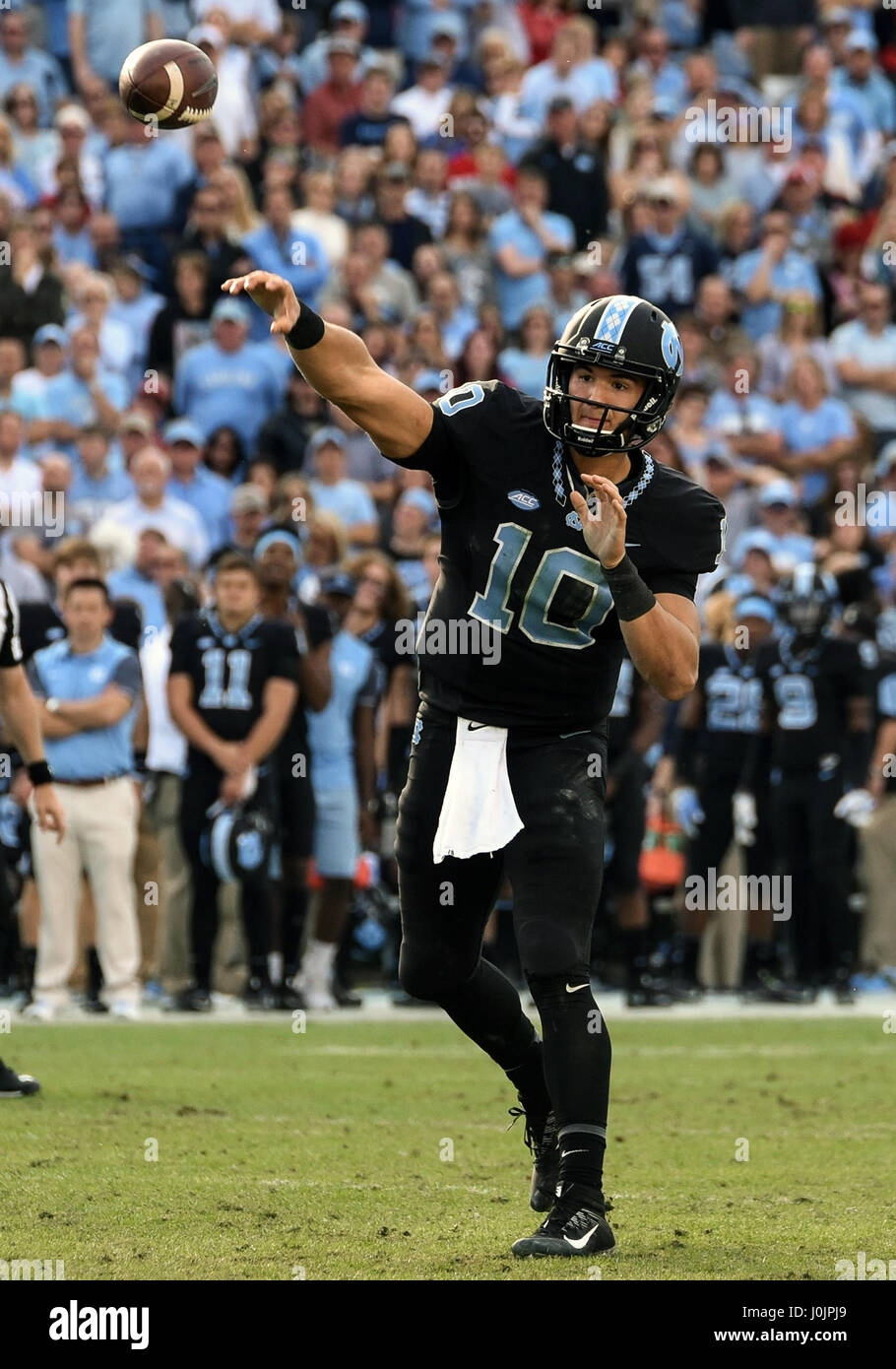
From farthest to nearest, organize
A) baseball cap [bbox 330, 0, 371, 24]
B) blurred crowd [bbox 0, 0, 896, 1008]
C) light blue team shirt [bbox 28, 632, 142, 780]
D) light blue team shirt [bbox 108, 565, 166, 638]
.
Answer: baseball cap [bbox 330, 0, 371, 24] → blurred crowd [bbox 0, 0, 896, 1008] → light blue team shirt [bbox 108, 565, 166, 638] → light blue team shirt [bbox 28, 632, 142, 780]

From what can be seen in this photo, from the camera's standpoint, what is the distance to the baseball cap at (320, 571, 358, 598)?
12812 millimetres

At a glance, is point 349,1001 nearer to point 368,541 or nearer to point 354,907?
point 354,907

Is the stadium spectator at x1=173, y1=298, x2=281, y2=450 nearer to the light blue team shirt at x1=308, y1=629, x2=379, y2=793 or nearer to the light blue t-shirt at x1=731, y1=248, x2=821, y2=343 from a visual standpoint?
the light blue team shirt at x1=308, y1=629, x2=379, y2=793

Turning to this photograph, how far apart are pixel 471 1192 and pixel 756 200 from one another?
13622mm

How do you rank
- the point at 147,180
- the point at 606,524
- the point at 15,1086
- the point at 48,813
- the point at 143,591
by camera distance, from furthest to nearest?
1. the point at 147,180
2. the point at 143,591
3. the point at 15,1086
4. the point at 48,813
5. the point at 606,524

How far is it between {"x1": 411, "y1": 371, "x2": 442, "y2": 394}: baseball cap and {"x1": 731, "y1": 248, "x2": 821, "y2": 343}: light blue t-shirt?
3.58 meters

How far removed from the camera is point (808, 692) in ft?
42.7

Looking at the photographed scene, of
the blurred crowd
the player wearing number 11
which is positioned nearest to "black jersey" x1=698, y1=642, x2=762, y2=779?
the blurred crowd

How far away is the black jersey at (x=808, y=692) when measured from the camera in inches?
513

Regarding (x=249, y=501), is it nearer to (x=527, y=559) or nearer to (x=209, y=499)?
(x=209, y=499)

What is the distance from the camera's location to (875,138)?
19500mm

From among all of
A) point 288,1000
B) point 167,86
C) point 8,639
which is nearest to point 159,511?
point 288,1000

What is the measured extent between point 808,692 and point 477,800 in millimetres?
7504
